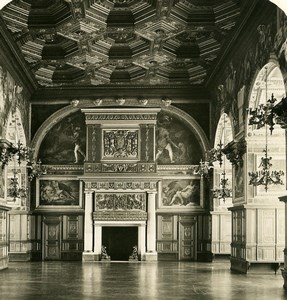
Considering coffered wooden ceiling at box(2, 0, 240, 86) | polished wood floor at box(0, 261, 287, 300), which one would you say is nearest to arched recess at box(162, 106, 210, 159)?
coffered wooden ceiling at box(2, 0, 240, 86)

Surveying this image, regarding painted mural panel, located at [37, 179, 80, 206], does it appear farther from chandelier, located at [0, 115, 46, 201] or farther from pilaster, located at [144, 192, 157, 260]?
pilaster, located at [144, 192, 157, 260]

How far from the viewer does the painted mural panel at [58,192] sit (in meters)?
26.7

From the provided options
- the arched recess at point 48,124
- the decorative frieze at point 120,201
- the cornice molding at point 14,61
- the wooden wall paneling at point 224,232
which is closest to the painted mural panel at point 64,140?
the arched recess at point 48,124

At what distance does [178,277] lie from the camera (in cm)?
1706

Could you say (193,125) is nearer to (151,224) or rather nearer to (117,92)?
(117,92)

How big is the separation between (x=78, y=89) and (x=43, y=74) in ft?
7.28

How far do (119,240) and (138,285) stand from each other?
40.3ft

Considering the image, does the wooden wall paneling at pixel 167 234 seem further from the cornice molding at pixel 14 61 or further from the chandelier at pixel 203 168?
the cornice molding at pixel 14 61

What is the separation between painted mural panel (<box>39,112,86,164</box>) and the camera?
88.5 ft

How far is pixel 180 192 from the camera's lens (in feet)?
87.9

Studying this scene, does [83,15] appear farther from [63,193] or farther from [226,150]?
[63,193]

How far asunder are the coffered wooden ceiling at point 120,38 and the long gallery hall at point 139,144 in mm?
64

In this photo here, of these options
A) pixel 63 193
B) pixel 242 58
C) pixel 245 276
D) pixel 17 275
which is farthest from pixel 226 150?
pixel 63 193

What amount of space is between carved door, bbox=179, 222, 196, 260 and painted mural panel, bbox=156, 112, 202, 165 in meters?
2.68
